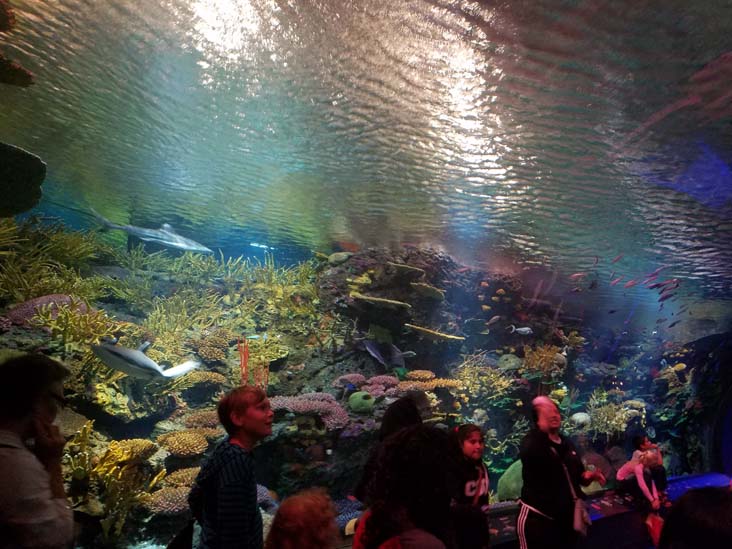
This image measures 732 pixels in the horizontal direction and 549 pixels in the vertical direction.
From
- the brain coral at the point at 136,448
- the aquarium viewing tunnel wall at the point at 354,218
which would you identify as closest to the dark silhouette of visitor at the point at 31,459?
the aquarium viewing tunnel wall at the point at 354,218

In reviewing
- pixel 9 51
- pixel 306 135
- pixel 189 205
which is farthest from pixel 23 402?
pixel 189 205

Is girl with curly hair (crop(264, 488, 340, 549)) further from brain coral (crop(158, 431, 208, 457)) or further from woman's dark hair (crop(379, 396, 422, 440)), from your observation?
brain coral (crop(158, 431, 208, 457))

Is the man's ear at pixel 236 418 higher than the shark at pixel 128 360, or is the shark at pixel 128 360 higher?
the man's ear at pixel 236 418

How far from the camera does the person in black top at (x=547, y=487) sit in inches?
138

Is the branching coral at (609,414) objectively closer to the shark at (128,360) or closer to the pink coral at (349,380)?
the pink coral at (349,380)

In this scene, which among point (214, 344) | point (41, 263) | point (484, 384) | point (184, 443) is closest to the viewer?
point (184, 443)

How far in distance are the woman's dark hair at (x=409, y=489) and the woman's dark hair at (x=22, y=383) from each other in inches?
69.9

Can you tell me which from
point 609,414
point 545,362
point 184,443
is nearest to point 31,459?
point 184,443

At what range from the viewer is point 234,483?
2416 mm

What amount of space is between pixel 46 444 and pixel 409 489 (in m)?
1.85

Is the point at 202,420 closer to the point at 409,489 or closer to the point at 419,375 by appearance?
the point at 419,375

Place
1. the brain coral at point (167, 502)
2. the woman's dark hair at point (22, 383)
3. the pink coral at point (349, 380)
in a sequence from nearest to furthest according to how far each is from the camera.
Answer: the woman's dark hair at point (22, 383), the brain coral at point (167, 502), the pink coral at point (349, 380)

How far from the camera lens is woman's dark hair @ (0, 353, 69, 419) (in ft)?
5.89

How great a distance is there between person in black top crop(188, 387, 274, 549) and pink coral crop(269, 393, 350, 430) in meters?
3.61
